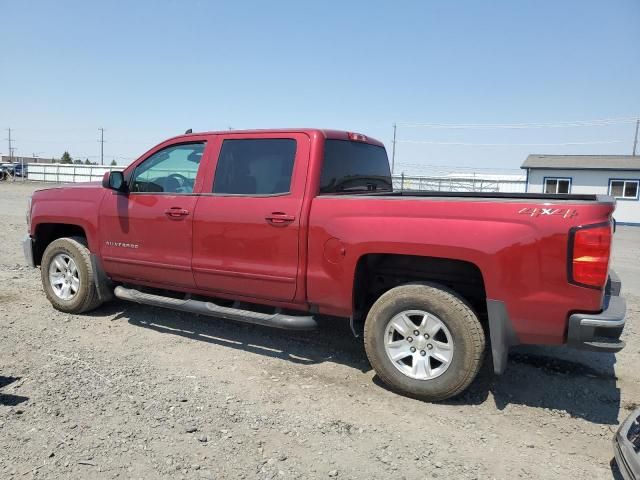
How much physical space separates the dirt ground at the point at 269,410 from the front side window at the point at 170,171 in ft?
4.82

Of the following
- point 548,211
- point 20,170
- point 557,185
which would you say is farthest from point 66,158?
point 548,211

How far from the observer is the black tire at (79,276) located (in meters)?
5.33

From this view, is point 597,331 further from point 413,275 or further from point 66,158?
point 66,158

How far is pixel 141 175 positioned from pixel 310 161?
1955 millimetres

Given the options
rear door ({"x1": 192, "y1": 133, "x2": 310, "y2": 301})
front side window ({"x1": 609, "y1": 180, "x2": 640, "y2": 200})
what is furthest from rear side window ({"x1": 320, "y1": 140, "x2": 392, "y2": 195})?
front side window ({"x1": 609, "y1": 180, "x2": 640, "y2": 200})

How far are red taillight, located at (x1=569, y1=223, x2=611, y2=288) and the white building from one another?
886 inches

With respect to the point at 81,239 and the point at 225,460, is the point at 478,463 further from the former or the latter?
the point at 81,239

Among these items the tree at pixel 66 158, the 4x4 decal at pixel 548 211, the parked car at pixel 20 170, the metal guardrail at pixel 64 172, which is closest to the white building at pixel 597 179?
the 4x4 decal at pixel 548 211

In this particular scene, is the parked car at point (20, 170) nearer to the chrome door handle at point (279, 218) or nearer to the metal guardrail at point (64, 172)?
the metal guardrail at point (64, 172)

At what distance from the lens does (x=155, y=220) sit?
190 inches

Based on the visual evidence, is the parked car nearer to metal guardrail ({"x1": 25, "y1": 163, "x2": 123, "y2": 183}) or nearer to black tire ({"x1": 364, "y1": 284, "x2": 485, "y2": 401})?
metal guardrail ({"x1": 25, "y1": 163, "x2": 123, "y2": 183})

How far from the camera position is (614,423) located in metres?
3.46

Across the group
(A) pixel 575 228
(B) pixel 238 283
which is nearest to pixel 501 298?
(A) pixel 575 228

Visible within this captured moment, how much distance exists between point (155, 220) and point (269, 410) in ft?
7.46
